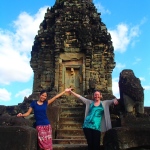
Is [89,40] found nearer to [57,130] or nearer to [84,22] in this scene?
[84,22]

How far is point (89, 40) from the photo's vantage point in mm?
13312

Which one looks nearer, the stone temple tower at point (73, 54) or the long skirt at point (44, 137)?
the long skirt at point (44, 137)

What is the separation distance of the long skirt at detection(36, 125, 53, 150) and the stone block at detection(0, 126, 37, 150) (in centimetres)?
15

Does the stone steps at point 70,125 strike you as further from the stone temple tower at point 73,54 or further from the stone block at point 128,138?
the stone temple tower at point 73,54

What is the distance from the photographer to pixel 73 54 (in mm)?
13344

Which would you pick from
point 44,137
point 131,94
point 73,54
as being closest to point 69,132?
point 131,94

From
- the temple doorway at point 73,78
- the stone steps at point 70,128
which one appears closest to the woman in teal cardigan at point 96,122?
the stone steps at point 70,128

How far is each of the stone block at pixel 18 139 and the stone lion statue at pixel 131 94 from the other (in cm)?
304

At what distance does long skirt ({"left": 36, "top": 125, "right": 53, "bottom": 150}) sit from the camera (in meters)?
4.32

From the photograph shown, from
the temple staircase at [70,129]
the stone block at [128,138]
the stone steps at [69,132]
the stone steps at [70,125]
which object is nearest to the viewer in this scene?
the stone block at [128,138]

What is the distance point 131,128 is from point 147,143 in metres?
0.38

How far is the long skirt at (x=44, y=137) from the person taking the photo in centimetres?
432

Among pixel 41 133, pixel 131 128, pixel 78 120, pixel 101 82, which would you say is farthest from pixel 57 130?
pixel 101 82

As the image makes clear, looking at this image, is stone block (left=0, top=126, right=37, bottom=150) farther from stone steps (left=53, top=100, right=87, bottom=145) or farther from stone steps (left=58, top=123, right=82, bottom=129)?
stone steps (left=58, top=123, right=82, bottom=129)
